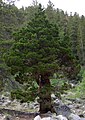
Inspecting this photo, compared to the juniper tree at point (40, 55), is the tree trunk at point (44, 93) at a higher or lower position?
lower

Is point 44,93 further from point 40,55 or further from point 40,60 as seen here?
point 40,55

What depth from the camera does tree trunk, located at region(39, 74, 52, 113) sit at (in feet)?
54.2

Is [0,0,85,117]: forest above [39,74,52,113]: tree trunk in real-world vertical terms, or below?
above

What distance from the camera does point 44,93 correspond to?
Result: 1652 centimetres

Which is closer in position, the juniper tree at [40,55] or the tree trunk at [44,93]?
the juniper tree at [40,55]

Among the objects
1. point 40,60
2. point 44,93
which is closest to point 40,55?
point 40,60

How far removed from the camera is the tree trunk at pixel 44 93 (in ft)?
54.2

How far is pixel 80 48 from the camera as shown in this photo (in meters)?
56.9

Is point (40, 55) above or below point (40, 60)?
above

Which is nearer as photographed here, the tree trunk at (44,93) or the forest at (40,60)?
the forest at (40,60)

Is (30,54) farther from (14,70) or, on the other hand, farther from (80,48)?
(80,48)

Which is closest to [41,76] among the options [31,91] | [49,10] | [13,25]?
[31,91]

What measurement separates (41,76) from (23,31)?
2.48 meters

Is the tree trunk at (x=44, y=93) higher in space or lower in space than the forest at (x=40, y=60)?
lower
